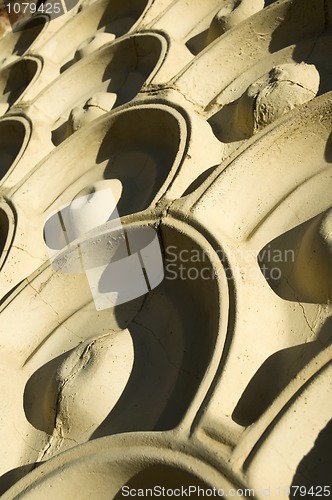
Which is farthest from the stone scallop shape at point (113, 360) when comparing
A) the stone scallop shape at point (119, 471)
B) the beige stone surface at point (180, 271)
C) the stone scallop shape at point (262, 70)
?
the stone scallop shape at point (262, 70)

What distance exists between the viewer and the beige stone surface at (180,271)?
8.00ft

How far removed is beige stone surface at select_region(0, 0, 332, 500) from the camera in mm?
2439

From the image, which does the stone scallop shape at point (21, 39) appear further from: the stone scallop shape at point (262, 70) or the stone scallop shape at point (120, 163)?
the stone scallop shape at point (262, 70)

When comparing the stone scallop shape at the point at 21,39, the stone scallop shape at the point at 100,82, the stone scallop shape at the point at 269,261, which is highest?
the stone scallop shape at the point at 21,39

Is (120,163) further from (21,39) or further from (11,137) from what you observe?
(21,39)

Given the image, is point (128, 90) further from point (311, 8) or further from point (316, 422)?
point (316, 422)

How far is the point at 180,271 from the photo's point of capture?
10.8ft

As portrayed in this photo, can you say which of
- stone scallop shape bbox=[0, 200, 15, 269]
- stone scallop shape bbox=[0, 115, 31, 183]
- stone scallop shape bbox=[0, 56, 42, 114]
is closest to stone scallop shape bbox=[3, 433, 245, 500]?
stone scallop shape bbox=[0, 200, 15, 269]

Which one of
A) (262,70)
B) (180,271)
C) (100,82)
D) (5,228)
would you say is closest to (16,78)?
(100,82)

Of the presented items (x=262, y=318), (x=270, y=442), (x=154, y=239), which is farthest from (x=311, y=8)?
(x=270, y=442)

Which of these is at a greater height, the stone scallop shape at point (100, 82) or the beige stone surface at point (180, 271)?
the stone scallop shape at point (100, 82)

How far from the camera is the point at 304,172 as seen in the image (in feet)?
11.1

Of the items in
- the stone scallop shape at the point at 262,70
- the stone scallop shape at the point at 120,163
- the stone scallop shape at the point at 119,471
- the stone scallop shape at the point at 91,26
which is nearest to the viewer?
the stone scallop shape at the point at 119,471

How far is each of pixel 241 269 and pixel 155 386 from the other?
2.30ft
